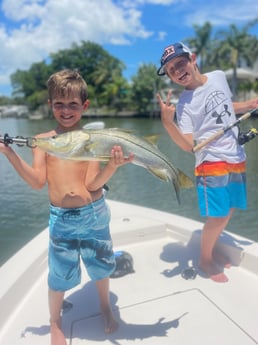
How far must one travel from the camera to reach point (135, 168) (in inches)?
537

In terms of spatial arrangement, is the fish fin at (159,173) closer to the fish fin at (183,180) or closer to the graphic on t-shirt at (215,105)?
the fish fin at (183,180)

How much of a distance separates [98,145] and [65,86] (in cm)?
48

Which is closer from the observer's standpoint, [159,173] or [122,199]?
[159,173]

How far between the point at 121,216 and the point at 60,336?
6.91 feet

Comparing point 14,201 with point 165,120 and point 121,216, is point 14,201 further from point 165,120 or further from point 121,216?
point 165,120

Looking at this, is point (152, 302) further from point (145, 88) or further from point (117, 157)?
point (145, 88)

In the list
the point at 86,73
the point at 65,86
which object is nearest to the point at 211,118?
the point at 65,86

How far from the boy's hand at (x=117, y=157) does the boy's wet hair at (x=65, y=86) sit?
49 cm

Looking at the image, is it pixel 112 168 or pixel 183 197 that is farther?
pixel 183 197

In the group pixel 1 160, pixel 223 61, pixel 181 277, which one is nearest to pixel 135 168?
pixel 1 160

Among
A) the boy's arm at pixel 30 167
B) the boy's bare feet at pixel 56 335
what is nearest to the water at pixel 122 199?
the boy's arm at pixel 30 167

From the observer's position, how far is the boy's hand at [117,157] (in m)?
2.07

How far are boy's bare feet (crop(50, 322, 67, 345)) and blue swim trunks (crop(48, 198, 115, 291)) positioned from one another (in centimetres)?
28

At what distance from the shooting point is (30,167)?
7.17ft
